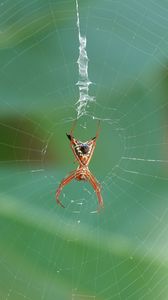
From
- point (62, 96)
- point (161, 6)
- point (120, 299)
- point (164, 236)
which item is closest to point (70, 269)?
point (120, 299)

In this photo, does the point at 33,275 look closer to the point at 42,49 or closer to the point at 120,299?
the point at 120,299

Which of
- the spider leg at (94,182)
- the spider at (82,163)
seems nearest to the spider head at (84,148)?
the spider at (82,163)

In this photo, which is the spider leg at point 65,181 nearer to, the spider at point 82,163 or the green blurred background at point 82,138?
the spider at point 82,163

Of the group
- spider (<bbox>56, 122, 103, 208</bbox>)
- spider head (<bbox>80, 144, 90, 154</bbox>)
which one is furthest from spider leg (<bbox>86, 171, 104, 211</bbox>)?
spider head (<bbox>80, 144, 90, 154</bbox>)

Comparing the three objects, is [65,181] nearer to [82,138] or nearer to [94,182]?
[94,182]

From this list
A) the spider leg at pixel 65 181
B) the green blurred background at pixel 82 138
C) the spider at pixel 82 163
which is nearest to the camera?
the green blurred background at pixel 82 138
